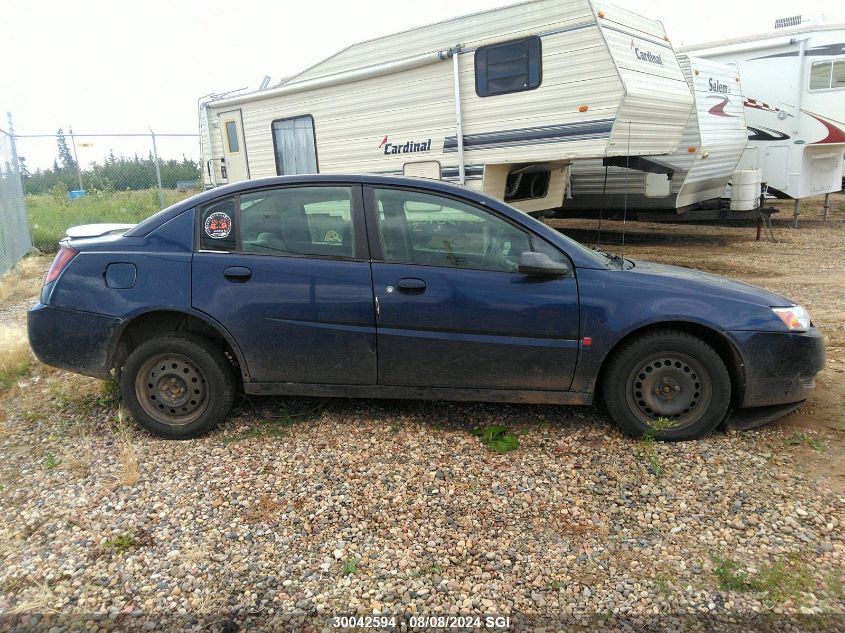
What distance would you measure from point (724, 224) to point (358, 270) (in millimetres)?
13571

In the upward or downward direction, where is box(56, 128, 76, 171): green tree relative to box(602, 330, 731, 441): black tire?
upward

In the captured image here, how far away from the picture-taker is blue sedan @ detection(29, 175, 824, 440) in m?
3.58

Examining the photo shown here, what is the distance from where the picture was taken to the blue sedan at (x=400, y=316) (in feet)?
11.8

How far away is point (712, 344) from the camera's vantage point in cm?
370

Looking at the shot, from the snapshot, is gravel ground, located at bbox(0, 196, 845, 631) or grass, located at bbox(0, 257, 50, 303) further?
grass, located at bbox(0, 257, 50, 303)

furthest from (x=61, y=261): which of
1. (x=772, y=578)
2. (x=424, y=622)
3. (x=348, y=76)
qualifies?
(x=348, y=76)

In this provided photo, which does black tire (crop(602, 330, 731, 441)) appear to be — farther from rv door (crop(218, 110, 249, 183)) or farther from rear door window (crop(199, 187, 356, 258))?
rv door (crop(218, 110, 249, 183))

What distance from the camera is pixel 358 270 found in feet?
12.0

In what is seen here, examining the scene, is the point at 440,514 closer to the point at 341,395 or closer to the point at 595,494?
the point at 595,494

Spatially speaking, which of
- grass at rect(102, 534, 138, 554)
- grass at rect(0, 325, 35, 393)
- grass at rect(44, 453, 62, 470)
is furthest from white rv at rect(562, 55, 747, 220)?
grass at rect(102, 534, 138, 554)

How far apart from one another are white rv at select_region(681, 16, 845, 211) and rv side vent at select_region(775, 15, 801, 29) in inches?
0.9

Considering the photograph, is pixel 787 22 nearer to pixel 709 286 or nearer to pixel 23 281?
pixel 709 286

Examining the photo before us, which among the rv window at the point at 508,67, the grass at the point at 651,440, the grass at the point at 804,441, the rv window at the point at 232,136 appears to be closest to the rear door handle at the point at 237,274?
the grass at the point at 651,440

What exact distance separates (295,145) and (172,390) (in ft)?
24.1
